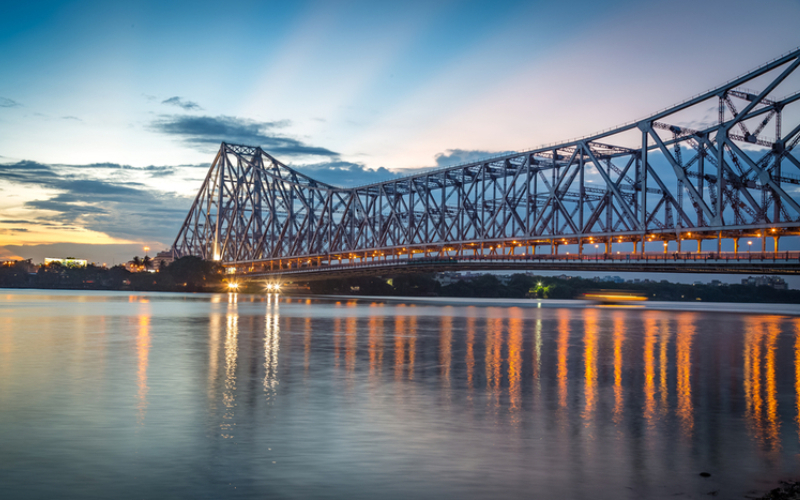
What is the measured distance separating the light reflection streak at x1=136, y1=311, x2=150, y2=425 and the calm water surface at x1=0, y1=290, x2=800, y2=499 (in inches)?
4.5

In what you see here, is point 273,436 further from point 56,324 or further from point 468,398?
point 56,324

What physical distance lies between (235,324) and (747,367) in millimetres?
26225

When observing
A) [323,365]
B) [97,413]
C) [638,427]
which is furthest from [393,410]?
[323,365]

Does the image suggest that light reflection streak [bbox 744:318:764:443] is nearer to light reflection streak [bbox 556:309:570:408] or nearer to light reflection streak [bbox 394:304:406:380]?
light reflection streak [bbox 556:309:570:408]

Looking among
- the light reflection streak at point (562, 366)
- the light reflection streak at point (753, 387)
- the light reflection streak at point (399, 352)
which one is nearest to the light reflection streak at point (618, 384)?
the light reflection streak at point (562, 366)

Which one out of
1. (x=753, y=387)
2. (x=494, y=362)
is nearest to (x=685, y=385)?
(x=753, y=387)

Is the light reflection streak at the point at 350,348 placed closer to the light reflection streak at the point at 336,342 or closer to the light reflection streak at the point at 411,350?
the light reflection streak at the point at 336,342

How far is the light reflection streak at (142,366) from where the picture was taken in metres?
12.2

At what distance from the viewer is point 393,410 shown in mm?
12273

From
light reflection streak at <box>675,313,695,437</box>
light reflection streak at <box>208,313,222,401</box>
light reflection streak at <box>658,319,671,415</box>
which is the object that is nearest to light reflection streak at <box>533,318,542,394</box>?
light reflection streak at <box>658,319,671,415</box>

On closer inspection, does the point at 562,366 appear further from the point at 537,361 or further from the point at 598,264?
the point at 598,264

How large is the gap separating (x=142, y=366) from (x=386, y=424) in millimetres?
9918

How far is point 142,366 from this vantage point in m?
18.1

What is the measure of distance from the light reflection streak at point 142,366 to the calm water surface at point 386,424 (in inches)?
4.5
